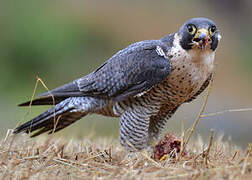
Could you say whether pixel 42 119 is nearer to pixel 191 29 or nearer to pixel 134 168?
pixel 134 168

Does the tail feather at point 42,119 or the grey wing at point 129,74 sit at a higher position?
the grey wing at point 129,74

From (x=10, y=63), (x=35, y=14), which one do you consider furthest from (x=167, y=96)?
(x=35, y=14)

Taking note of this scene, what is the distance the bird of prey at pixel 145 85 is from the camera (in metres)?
4.26

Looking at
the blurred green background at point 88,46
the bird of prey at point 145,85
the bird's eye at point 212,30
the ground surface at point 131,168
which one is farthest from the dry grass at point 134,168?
the blurred green background at point 88,46

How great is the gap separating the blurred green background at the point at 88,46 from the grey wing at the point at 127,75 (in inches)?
183

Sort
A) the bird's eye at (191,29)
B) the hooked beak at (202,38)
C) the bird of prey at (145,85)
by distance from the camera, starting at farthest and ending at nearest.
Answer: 1. the bird of prey at (145,85)
2. the bird's eye at (191,29)
3. the hooked beak at (202,38)

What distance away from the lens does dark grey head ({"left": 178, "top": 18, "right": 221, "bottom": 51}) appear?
4.05 meters

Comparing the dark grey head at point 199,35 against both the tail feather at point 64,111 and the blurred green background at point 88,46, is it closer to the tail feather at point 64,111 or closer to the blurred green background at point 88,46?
the tail feather at point 64,111

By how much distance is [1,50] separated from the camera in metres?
12.6

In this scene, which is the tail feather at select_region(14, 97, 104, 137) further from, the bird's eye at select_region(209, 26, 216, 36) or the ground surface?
the bird's eye at select_region(209, 26, 216, 36)

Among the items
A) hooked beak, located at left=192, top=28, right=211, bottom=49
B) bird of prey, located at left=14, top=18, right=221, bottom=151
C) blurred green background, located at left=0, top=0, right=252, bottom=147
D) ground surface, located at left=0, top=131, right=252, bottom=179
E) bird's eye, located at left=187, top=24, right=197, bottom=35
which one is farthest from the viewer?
blurred green background, located at left=0, top=0, right=252, bottom=147

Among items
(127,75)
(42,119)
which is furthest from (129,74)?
(42,119)

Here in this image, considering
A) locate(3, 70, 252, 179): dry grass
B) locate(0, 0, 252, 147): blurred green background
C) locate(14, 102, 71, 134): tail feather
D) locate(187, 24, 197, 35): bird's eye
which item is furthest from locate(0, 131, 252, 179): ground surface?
locate(0, 0, 252, 147): blurred green background

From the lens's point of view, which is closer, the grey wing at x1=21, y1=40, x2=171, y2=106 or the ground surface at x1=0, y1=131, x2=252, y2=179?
the ground surface at x1=0, y1=131, x2=252, y2=179
